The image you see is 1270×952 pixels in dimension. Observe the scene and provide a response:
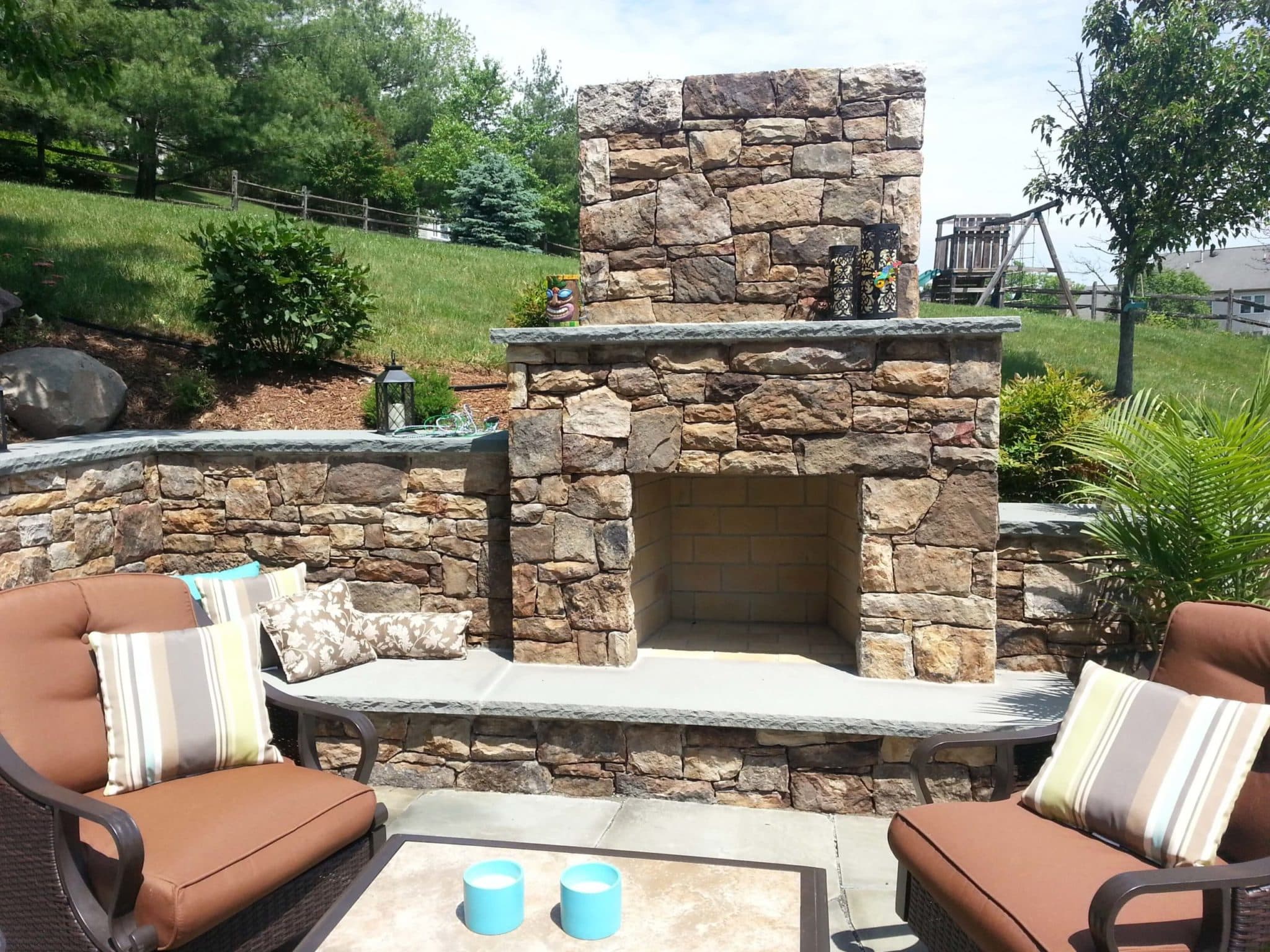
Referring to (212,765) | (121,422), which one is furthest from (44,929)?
(121,422)

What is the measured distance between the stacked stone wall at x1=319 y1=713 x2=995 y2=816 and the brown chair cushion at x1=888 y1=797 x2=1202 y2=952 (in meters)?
1.00

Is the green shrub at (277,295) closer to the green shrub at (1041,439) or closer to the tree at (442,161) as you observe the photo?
the green shrub at (1041,439)

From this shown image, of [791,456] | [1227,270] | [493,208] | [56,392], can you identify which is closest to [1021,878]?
[791,456]

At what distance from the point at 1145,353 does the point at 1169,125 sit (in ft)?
18.5

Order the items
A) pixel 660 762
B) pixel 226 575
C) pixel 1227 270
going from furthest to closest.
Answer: pixel 1227 270 < pixel 226 575 < pixel 660 762

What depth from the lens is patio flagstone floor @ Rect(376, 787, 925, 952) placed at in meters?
3.40

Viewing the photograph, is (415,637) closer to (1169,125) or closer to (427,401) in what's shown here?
(427,401)

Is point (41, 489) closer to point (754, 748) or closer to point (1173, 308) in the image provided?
point (754, 748)

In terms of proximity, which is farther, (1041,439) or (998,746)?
(1041,439)

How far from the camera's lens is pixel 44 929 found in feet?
7.73

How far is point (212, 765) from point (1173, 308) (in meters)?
26.3

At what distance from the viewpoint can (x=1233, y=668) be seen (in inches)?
104

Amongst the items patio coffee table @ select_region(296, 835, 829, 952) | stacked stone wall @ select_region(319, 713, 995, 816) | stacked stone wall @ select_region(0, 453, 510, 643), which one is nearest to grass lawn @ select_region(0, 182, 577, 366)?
stacked stone wall @ select_region(0, 453, 510, 643)

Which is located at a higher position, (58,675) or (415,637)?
(58,675)
